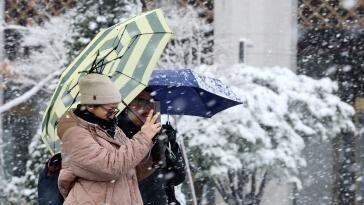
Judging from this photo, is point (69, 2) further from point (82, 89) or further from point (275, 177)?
point (82, 89)

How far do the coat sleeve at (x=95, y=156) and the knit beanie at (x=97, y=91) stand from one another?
0.47 ft

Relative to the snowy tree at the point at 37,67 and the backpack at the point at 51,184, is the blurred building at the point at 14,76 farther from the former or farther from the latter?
the backpack at the point at 51,184

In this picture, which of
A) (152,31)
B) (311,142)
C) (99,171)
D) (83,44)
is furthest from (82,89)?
(311,142)

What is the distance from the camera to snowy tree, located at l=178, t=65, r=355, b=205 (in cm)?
897

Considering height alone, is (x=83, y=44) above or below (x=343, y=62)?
above

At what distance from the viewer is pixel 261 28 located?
11562 mm

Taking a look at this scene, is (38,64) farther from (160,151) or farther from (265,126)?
(160,151)

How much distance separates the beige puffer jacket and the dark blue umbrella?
90 centimetres

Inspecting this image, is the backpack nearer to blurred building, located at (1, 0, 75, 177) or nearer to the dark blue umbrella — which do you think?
the dark blue umbrella

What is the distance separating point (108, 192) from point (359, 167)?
31.0 ft

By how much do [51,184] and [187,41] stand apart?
798 cm

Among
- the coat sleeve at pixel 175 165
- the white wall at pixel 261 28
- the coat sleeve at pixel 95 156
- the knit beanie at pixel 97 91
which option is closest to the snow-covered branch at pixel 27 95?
the white wall at pixel 261 28

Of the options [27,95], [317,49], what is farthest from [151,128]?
[317,49]

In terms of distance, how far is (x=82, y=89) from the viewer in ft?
10.00
